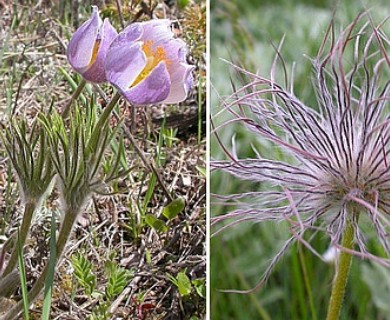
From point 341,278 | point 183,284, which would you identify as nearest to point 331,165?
point 341,278

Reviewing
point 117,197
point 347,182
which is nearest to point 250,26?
point 117,197

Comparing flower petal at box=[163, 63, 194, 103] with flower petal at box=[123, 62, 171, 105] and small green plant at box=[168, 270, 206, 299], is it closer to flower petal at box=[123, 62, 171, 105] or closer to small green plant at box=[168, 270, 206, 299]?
flower petal at box=[123, 62, 171, 105]

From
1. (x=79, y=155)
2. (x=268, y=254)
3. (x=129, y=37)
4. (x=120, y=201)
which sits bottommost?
(x=268, y=254)

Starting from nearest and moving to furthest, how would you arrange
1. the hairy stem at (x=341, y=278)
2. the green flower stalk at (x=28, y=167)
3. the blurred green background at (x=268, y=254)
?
the hairy stem at (x=341, y=278), the green flower stalk at (x=28, y=167), the blurred green background at (x=268, y=254)

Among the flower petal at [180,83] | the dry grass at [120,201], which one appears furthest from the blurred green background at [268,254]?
the flower petal at [180,83]

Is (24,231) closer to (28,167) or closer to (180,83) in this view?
(28,167)

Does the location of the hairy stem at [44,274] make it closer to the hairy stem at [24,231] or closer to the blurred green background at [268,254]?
the hairy stem at [24,231]
